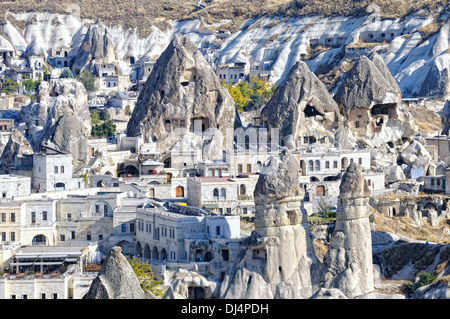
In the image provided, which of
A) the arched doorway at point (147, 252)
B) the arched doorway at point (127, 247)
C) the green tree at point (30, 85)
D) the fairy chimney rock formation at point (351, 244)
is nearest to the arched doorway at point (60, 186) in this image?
the arched doorway at point (127, 247)

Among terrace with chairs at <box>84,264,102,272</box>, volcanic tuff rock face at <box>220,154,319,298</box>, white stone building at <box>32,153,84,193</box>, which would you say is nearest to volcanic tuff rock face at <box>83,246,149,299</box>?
volcanic tuff rock face at <box>220,154,319,298</box>

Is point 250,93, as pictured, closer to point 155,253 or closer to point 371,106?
point 371,106

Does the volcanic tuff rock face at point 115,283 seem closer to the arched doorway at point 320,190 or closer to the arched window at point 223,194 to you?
the arched window at point 223,194

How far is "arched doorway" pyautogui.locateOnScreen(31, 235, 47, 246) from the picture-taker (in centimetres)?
9562

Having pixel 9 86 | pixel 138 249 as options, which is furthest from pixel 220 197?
pixel 9 86

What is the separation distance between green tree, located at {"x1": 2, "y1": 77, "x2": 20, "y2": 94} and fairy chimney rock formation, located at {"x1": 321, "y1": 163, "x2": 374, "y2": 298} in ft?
272

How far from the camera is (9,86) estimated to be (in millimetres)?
165500

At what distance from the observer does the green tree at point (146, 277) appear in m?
83.3

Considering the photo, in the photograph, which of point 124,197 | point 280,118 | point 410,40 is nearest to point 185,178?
point 124,197

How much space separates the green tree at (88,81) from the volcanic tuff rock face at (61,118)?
67.6 feet

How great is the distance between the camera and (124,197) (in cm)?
10181
